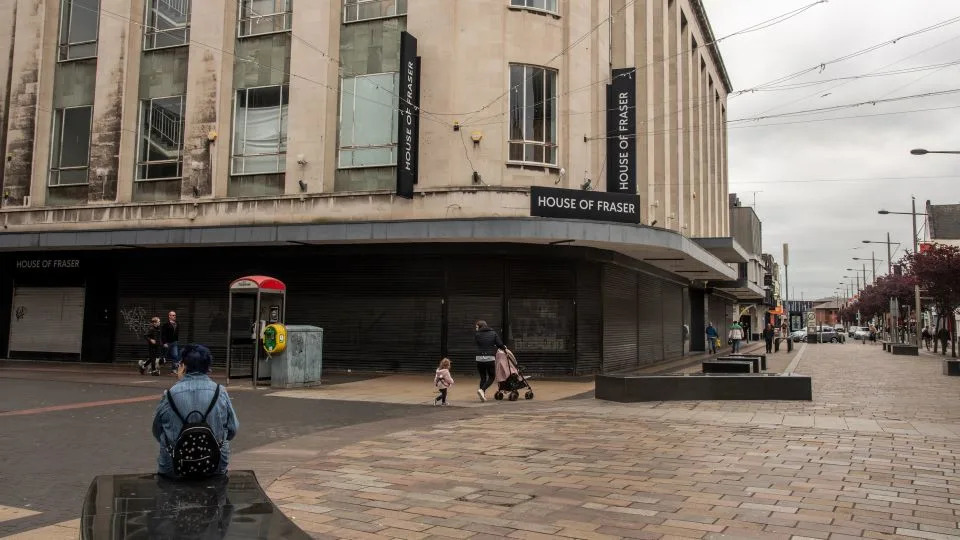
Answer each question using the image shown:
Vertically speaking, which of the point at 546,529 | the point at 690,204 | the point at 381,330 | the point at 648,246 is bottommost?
the point at 546,529

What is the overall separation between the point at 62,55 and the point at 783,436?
2507cm

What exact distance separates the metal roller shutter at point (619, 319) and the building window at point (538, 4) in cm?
756

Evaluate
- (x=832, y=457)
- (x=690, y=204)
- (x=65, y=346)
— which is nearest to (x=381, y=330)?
(x=65, y=346)

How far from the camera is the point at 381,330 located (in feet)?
66.2

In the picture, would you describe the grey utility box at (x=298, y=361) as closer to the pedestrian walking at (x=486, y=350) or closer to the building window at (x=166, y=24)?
the pedestrian walking at (x=486, y=350)

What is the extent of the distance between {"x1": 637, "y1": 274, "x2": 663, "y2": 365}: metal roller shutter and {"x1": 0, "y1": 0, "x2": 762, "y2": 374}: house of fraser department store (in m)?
0.26

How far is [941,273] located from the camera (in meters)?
32.1

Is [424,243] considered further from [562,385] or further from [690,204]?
[690,204]

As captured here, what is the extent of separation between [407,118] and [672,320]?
17.0 meters

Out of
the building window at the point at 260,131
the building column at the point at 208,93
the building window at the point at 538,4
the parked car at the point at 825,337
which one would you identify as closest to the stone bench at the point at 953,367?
the building window at the point at 538,4

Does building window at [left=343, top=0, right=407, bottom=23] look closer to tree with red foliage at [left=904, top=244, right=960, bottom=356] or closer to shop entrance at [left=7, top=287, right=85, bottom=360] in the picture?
shop entrance at [left=7, top=287, right=85, bottom=360]

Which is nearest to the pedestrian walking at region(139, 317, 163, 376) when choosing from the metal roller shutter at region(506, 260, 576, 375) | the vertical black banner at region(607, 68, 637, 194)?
the metal roller shutter at region(506, 260, 576, 375)

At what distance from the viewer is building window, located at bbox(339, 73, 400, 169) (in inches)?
773

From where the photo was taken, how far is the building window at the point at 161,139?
22.2m
